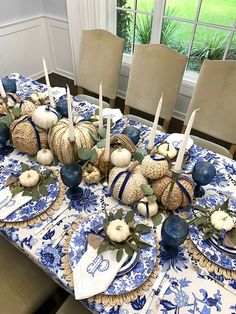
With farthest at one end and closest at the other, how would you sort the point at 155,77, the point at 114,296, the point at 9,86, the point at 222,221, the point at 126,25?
the point at 126,25 → the point at 155,77 → the point at 9,86 → the point at 222,221 → the point at 114,296

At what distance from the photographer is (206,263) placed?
72cm

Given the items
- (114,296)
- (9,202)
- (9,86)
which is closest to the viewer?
(114,296)

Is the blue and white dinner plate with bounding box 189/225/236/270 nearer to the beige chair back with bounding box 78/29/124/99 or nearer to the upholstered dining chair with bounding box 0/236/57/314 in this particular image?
the upholstered dining chair with bounding box 0/236/57/314

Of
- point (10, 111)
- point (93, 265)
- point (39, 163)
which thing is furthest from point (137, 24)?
point (93, 265)

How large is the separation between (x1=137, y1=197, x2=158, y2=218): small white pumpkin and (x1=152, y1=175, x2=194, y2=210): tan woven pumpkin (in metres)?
0.03

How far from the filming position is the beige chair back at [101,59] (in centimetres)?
161

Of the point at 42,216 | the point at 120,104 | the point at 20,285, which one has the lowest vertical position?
the point at 120,104

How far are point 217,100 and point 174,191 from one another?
77cm

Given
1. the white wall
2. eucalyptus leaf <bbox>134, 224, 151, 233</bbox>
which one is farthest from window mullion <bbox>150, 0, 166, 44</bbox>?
eucalyptus leaf <bbox>134, 224, 151, 233</bbox>

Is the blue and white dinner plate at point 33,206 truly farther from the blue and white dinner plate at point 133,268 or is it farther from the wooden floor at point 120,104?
the wooden floor at point 120,104

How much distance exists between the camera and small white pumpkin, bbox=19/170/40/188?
2.88 ft

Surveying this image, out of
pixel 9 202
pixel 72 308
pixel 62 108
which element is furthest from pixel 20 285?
pixel 62 108

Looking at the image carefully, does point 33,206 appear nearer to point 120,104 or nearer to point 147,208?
point 147,208

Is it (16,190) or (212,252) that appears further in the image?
(16,190)
